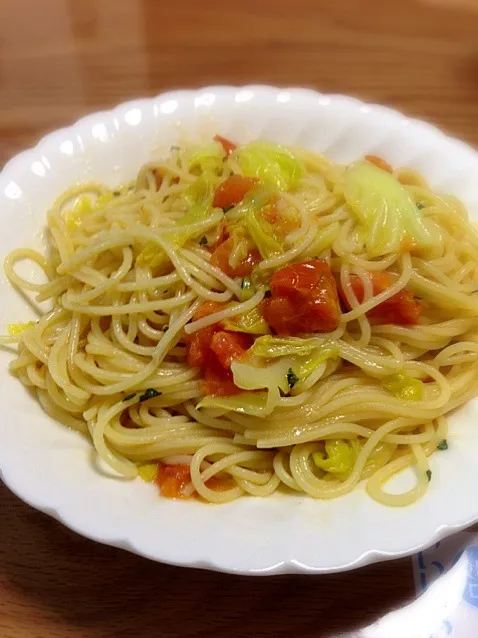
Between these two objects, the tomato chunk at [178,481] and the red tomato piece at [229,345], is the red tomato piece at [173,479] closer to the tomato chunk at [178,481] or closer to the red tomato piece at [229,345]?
the tomato chunk at [178,481]

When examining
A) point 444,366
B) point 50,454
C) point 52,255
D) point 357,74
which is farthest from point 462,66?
point 50,454

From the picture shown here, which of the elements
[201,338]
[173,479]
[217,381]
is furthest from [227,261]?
[173,479]

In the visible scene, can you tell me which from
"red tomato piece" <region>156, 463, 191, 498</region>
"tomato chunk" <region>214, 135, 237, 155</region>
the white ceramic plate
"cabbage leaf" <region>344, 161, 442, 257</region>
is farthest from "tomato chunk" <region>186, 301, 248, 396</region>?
"tomato chunk" <region>214, 135, 237, 155</region>

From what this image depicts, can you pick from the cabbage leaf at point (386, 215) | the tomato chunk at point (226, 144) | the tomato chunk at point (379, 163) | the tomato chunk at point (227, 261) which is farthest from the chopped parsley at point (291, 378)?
the tomato chunk at point (226, 144)

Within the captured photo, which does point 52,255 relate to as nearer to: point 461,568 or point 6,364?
A: point 6,364

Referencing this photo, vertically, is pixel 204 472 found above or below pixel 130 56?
below

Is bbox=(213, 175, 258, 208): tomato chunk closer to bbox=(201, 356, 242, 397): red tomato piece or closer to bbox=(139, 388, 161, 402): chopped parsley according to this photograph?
bbox=(201, 356, 242, 397): red tomato piece
